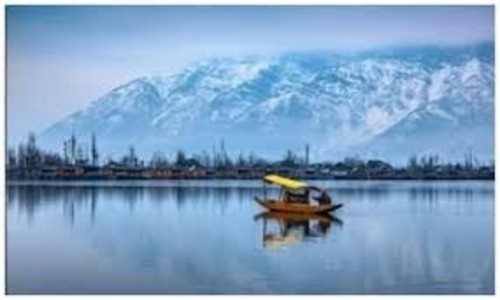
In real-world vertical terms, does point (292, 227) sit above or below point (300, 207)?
below

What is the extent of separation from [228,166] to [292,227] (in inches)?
73.4

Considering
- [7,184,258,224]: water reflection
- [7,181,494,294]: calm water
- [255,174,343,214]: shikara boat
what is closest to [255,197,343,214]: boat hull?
[255,174,343,214]: shikara boat

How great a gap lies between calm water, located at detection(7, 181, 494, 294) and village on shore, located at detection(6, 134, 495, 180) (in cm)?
42

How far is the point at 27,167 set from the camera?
12648 millimetres

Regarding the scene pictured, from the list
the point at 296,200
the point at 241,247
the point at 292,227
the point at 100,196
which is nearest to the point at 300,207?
the point at 296,200

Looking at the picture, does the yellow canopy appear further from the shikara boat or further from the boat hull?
the boat hull

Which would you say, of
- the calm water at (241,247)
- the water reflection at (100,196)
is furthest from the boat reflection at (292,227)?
the water reflection at (100,196)

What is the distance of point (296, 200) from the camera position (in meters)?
12.2

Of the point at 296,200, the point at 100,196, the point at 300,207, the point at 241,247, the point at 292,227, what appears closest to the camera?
the point at 241,247

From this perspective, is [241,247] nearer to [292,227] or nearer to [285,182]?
[292,227]

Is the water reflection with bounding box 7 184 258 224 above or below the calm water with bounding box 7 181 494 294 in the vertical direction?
above

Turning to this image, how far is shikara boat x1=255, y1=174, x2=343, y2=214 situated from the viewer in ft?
39.0

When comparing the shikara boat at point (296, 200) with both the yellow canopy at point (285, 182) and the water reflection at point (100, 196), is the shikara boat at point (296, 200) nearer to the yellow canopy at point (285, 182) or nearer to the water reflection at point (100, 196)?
the yellow canopy at point (285, 182)

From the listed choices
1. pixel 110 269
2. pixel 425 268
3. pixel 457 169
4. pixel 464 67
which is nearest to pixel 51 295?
pixel 110 269
